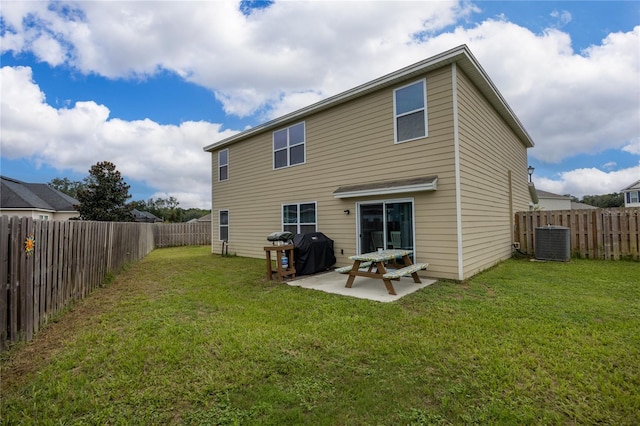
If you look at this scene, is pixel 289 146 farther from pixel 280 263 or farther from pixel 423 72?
pixel 423 72

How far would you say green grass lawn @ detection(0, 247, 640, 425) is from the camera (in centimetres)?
213

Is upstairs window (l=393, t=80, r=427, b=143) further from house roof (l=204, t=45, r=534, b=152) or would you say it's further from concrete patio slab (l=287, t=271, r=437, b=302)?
concrete patio slab (l=287, t=271, r=437, b=302)

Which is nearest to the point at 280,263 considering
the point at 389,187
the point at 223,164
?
the point at 389,187

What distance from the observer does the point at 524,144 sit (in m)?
13.2

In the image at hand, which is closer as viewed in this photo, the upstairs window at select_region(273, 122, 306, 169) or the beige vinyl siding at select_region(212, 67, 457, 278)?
the beige vinyl siding at select_region(212, 67, 457, 278)

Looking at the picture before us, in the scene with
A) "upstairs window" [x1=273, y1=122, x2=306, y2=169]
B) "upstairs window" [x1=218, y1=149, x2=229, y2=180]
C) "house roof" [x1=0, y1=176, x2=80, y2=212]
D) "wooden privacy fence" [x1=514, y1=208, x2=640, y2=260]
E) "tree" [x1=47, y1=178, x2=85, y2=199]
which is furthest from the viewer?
"tree" [x1=47, y1=178, x2=85, y2=199]

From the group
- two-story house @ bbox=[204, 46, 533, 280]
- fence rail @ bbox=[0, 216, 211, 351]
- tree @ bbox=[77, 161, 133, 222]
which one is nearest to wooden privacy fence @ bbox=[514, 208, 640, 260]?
two-story house @ bbox=[204, 46, 533, 280]

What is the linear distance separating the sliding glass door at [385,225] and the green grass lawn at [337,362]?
7.68ft

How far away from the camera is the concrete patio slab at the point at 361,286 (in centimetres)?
536

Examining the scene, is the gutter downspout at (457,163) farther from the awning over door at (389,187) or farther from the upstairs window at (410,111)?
the upstairs window at (410,111)

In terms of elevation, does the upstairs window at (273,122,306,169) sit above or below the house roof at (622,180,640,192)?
below

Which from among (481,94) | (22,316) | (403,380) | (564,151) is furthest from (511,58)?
(564,151)

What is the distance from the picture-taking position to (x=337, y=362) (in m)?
2.87

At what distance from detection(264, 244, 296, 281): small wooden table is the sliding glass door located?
1992 millimetres
